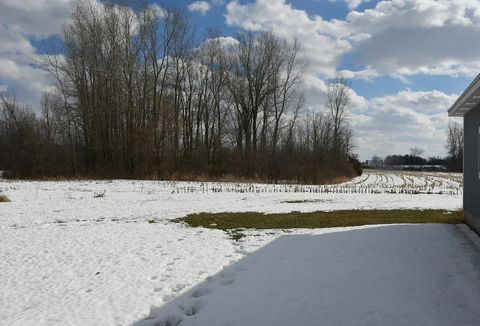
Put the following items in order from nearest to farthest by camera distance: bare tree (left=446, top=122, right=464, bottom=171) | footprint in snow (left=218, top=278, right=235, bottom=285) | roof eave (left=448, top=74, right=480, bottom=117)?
footprint in snow (left=218, top=278, right=235, bottom=285)
roof eave (left=448, top=74, right=480, bottom=117)
bare tree (left=446, top=122, right=464, bottom=171)

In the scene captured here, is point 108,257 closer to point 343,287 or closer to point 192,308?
point 192,308

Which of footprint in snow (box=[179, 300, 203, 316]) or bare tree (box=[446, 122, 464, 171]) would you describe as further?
bare tree (box=[446, 122, 464, 171])

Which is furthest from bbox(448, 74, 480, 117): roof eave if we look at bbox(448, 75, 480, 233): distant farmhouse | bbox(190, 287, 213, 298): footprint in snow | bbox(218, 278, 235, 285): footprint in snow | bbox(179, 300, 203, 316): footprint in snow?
bbox(179, 300, 203, 316): footprint in snow

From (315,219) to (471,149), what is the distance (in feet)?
15.3

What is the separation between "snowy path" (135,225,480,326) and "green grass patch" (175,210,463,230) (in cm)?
277

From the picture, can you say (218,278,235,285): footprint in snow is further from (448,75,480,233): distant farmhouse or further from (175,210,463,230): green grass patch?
(448,75,480,233): distant farmhouse

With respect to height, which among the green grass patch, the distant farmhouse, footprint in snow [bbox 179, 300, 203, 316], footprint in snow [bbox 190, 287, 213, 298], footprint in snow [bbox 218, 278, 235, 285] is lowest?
footprint in snow [bbox 179, 300, 203, 316]

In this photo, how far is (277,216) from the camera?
13172 millimetres

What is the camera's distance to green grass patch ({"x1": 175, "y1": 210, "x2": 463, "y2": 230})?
37.5 ft

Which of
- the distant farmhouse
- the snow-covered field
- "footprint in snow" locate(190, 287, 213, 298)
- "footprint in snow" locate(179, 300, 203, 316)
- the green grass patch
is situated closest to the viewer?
"footprint in snow" locate(179, 300, 203, 316)

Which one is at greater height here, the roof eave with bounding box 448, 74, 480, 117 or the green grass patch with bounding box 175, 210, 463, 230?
the roof eave with bounding box 448, 74, 480, 117

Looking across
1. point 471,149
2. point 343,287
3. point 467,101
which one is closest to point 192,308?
point 343,287

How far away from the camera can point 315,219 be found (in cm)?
1247

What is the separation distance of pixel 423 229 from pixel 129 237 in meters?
7.11
